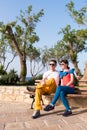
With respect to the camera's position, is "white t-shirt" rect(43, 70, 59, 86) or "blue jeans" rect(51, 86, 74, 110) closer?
"blue jeans" rect(51, 86, 74, 110)

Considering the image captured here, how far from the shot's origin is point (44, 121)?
6586 millimetres

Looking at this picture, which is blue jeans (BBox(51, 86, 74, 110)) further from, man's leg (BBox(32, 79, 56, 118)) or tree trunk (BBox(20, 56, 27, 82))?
tree trunk (BBox(20, 56, 27, 82))

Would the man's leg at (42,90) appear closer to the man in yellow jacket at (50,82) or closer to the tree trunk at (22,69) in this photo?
the man in yellow jacket at (50,82)

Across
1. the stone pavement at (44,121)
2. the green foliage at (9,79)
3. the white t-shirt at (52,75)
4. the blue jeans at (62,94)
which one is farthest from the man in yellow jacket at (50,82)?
the green foliage at (9,79)

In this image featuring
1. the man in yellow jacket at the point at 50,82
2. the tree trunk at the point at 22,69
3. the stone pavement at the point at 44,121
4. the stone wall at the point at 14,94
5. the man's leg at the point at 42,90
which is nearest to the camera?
the stone pavement at the point at 44,121

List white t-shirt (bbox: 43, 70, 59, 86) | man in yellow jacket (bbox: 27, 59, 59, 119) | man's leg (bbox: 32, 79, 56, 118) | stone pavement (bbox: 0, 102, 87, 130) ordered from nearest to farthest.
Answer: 1. stone pavement (bbox: 0, 102, 87, 130)
2. man's leg (bbox: 32, 79, 56, 118)
3. man in yellow jacket (bbox: 27, 59, 59, 119)
4. white t-shirt (bbox: 43, 70, 59, 86)

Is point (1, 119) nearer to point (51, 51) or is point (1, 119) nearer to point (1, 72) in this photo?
point (1, 72)

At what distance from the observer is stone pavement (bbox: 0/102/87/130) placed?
602cm

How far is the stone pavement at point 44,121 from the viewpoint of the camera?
602 centimetres

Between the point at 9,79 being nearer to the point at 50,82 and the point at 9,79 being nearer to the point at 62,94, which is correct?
the point at 50,82

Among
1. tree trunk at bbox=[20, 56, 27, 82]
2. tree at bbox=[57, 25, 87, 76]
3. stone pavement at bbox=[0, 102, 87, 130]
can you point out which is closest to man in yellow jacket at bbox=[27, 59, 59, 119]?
stone pavement at bbox=[0, 102, 87, 130]

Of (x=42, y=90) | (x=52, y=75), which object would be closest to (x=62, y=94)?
(x=42, y=90)

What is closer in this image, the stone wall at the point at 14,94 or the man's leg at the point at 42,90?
the man's leg at the point at 42,90

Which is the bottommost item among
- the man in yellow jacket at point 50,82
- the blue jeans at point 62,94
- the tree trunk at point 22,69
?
the blue jeans at point 62,94
